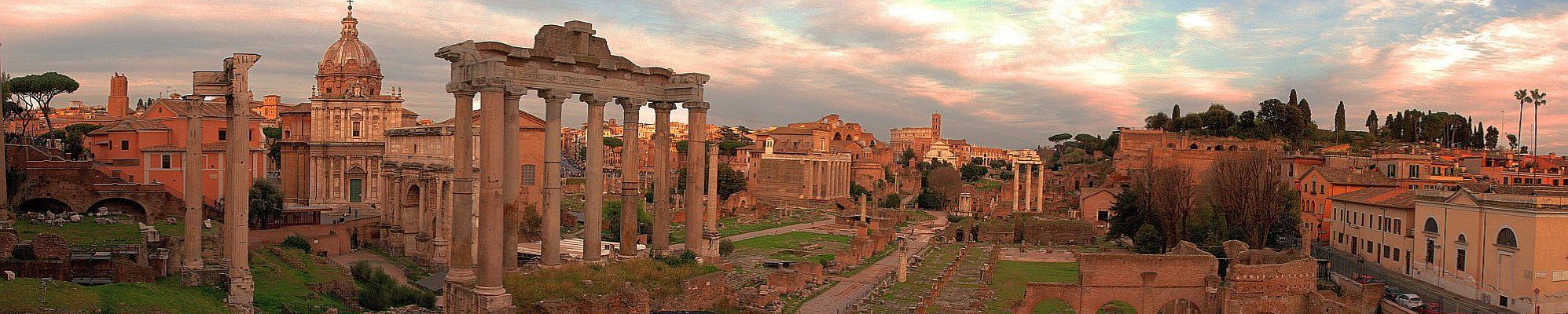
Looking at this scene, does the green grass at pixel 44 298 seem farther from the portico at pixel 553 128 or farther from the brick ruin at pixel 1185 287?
the brick ruin at pixel 1185 287

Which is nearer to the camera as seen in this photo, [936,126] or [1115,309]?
[1115,309]

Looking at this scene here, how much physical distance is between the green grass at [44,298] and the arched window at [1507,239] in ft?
100

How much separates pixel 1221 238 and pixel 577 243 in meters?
24.8

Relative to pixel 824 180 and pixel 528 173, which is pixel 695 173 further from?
pixel 824 180

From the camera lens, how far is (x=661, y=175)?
18359 mm

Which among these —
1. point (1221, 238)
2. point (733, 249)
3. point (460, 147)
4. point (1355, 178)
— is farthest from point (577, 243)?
point (1355, 178)

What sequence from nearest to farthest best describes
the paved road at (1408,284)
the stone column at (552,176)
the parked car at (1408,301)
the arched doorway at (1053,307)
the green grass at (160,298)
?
the green grass at (160,298), the stone column at (552,176), the arched doorway at (1053,307), the paved road at (1408,284), the parked car at (1408,301)

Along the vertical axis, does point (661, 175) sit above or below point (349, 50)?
below

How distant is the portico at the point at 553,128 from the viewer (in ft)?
45.9

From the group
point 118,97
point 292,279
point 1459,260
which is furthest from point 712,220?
point 118,97

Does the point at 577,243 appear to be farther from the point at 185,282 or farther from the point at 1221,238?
the point at 1221,238

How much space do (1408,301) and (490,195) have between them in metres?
24.5

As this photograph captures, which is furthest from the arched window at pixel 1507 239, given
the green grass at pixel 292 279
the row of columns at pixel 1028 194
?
the row of columns at pixel 1028 194

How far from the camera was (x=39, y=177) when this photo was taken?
27609mm
